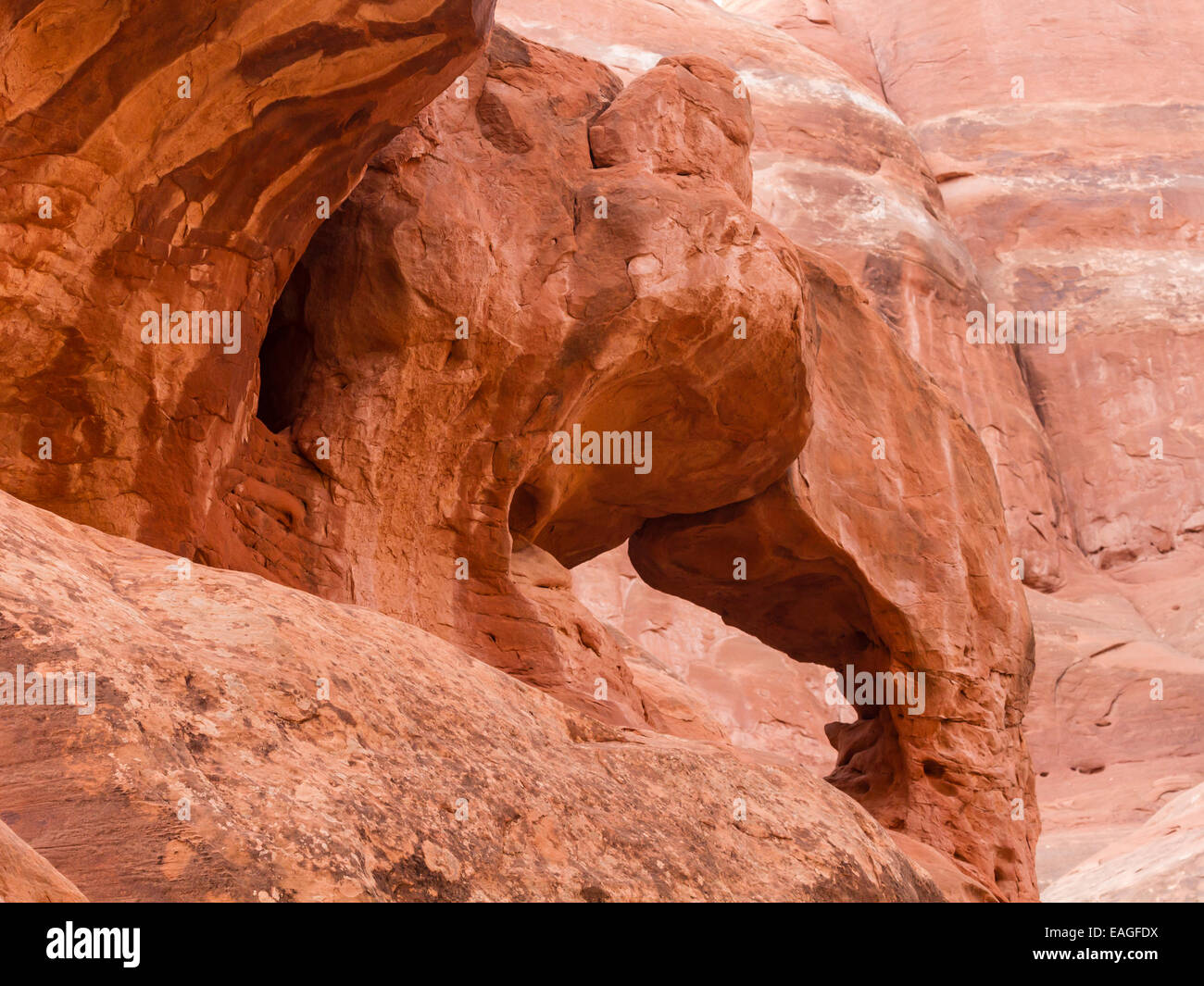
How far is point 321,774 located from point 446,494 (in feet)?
14.5

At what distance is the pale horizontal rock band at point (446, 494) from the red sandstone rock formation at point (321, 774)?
→ 1 cm

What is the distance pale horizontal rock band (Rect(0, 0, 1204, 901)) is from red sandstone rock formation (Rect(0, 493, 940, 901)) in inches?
0.4

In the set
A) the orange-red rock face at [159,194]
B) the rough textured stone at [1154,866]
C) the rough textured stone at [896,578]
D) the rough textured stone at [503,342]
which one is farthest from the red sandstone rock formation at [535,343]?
the rough textured stone at [1154,866]

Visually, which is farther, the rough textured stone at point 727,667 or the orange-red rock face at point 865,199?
the orange-red rock face at point 865,199

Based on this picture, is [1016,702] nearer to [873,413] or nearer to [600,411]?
[873,413]

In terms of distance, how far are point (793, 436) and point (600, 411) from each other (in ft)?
4.70

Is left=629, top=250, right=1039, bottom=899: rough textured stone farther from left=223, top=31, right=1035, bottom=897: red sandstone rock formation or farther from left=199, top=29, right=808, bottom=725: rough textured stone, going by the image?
left=199, top=29, right=808, bottom=725: rough textured stone

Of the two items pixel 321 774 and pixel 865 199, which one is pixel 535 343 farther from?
pixel 865 199

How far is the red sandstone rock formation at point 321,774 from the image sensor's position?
2857mm

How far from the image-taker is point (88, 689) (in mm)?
3021

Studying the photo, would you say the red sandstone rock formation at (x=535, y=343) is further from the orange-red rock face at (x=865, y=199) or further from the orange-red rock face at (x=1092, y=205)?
the orange-red rock face at (x=1092, y=205)

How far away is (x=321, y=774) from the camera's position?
3.28 metres

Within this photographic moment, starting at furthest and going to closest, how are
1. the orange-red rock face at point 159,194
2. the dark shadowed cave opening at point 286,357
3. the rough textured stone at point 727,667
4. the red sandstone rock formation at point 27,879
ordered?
the rough textured stone at point 727,667
the dark shadowed cave opening at point 286,357
the orange-red rock face at point 159,194
the red sandstone rock formation at point 27,879

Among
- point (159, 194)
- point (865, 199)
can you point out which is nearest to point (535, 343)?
point (159, 194)
